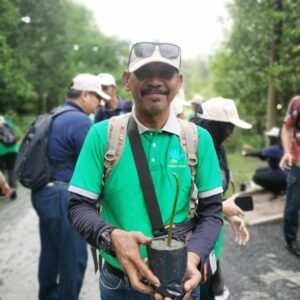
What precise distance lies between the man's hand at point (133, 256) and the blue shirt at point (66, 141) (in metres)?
1.93

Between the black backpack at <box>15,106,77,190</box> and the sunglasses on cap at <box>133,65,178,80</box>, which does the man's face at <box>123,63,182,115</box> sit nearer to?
the sunglasses on cap at <box>133,65,178,80</box>

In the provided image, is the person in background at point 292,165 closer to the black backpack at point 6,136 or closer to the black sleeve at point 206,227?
the black sleeve at point 206,227

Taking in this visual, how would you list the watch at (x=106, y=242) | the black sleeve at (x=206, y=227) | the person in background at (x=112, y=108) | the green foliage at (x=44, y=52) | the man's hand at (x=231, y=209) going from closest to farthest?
the watch at (x=106, y=242) → the black sleeve at (x=206, y=227) → the man's hand at (x=231, y=209) → the person in background at (x=112, y=108) → the green foliage at (x=44, y=52)

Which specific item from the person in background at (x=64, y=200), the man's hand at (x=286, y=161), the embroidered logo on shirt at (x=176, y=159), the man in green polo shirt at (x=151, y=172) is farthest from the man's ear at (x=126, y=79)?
the man's hand at (x=286, y=161)

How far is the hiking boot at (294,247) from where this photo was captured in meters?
5.23

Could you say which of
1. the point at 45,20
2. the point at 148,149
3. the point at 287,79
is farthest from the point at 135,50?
the point at 45,20

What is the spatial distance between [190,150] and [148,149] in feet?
0.68

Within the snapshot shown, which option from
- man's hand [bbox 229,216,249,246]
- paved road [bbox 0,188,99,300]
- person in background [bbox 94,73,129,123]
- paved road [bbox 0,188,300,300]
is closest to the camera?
man's hand [bbox 229,216,249,246]

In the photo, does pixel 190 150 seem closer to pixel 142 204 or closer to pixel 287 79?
pixel 142 204

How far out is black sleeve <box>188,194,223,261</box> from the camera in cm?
185

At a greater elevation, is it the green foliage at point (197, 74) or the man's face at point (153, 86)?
the man's face at point (153, 86)

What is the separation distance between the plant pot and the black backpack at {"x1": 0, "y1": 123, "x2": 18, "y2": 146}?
8072 mm

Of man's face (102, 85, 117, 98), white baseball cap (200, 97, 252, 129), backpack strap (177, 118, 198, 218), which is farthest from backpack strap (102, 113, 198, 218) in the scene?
man's face (102, 85, 117, 98)

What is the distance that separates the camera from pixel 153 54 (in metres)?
1.92
